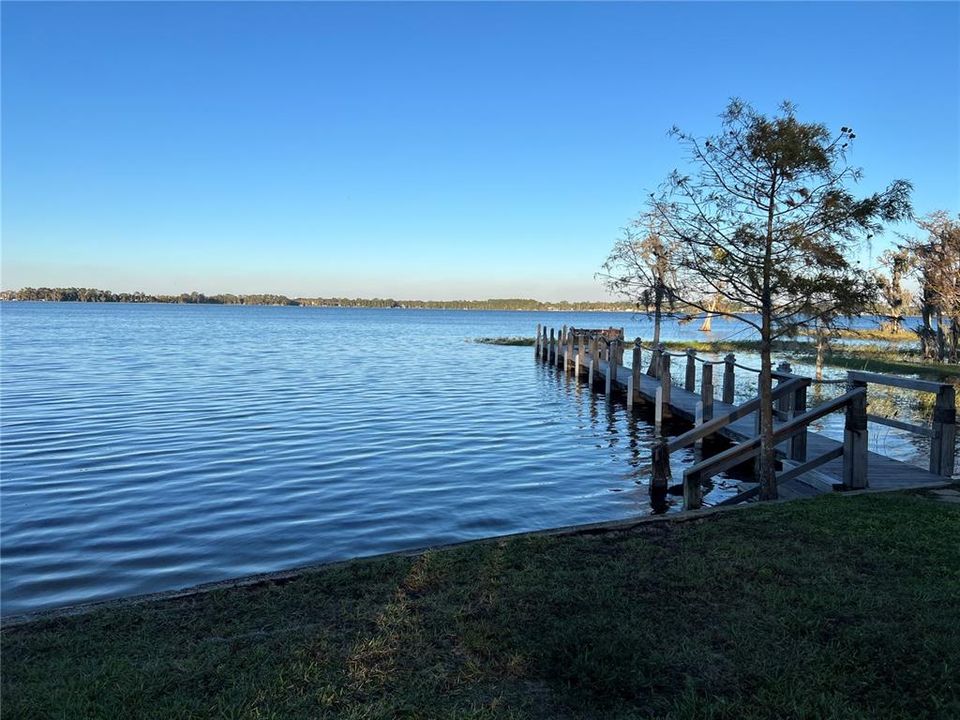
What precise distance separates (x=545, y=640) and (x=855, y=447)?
6051mm

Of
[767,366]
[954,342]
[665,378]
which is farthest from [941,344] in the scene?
[767,366]

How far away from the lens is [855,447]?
28.2 feet

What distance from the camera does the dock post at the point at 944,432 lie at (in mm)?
8539

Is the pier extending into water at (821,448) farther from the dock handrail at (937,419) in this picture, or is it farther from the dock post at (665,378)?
the dock post at (665,378)

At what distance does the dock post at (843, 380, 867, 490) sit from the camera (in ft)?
27.8

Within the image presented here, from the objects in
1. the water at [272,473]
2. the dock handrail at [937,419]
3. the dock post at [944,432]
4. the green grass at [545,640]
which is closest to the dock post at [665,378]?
the water at [272,473]

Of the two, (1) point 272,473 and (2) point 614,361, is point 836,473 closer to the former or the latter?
(1) point 272,473

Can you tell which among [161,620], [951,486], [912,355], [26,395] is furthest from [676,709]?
[912,355]

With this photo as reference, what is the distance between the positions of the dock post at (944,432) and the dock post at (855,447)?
911mm

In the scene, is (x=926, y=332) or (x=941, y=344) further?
(x=926, y=332)

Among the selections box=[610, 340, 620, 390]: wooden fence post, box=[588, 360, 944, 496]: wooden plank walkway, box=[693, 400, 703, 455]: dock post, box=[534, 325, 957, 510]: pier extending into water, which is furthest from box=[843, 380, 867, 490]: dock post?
box=[610, 340, 620, 390]: wooden fence post

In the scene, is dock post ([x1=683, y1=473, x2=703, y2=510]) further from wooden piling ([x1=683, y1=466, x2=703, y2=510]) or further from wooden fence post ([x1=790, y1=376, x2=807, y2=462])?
wooden fence post ([x1=790, y1=376, x2=807, y2=462])

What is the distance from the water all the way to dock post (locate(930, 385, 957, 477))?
2.68m

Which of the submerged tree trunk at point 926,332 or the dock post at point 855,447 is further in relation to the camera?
the submerged tree trunk at point 926,332
